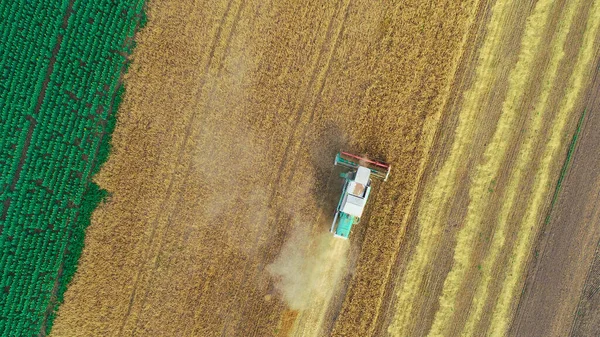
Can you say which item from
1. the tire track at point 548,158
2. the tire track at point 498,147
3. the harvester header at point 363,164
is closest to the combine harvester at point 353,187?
the harvester header at point 363,164

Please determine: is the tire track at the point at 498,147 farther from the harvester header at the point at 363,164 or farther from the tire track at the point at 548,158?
the harvester header at the point at 363,164

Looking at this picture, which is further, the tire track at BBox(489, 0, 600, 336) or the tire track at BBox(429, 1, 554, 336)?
the tire track at BBox(489, 0, 600, 336)

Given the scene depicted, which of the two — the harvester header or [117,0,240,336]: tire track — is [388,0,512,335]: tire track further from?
[117,0,240,336]: tire track

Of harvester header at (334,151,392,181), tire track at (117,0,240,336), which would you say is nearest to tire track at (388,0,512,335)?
harvester header at (334,151,392,181)

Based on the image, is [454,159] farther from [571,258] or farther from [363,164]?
[571,258]

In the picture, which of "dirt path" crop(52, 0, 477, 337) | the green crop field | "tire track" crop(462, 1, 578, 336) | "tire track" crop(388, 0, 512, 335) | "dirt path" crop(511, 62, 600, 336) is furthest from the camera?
"dirt path" crop(511, 62, 600, 336)

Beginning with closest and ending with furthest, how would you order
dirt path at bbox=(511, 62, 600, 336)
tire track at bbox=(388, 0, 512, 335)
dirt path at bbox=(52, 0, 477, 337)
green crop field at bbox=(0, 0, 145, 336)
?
green crop field at bbox=(0, 0, 145, 336)
dirt path at bbox=(52, 0, 477, 337)
tire track at bbox=(388, 0, 512, 335)
dirt path at bbox=(511, 62, 600, 336)
